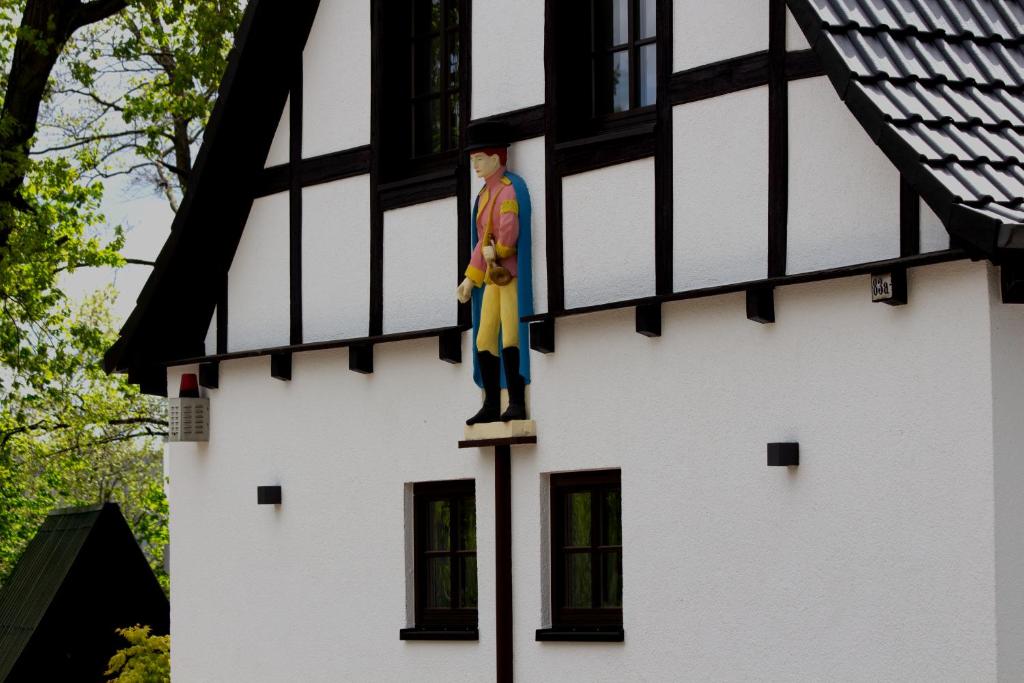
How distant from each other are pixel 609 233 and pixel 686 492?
5.11 feet

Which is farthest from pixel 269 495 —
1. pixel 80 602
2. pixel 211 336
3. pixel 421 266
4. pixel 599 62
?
pixel 80 602

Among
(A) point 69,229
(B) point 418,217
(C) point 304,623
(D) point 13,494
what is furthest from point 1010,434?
(D) point 13,494

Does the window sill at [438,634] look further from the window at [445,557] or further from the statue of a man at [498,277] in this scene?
the statue of a man at [498,277]

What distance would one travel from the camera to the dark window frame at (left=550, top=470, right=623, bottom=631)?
11.4m

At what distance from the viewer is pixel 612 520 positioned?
11516 mm

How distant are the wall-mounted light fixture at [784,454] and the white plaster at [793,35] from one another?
6.58 ft

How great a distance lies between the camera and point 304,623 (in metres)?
13.6

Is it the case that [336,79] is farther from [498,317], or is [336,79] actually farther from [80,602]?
[80,602]

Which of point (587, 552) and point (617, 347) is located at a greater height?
point (617, 347)

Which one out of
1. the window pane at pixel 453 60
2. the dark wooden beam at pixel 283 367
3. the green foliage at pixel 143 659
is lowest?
the green foliage at pixel 143 659

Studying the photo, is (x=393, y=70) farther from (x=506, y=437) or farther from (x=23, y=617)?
(x=23, y=617)

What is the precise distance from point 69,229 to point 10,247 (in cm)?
98

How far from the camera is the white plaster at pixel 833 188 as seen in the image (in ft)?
31.7

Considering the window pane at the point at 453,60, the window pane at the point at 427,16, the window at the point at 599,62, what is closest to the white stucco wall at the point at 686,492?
the window at the point at 599,62
